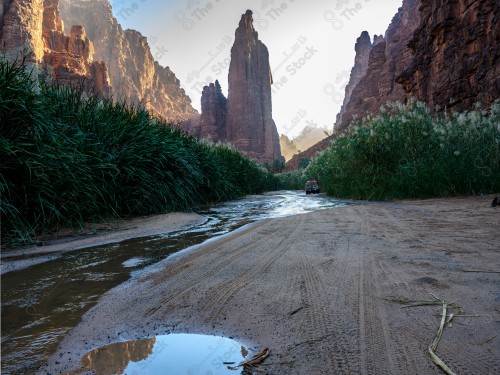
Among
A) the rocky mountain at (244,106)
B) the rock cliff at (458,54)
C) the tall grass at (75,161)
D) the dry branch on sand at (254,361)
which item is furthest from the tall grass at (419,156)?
the rocky mountain at (244,106)

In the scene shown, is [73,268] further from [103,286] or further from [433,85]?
[433,85]

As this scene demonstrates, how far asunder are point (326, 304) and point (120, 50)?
405 ft

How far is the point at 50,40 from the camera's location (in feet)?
188

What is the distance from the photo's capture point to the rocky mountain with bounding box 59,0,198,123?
346ft

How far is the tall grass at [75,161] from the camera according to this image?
3.72 m

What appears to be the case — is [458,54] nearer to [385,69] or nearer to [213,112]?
[385,69]

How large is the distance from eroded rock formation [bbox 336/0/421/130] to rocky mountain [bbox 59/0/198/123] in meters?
53.1

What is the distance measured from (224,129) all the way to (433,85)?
69668mm

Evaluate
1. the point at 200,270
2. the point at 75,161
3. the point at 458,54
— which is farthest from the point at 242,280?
the point at 458,54

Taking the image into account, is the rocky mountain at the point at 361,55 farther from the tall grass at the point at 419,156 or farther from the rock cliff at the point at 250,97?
the tall grass at the point at 419,156

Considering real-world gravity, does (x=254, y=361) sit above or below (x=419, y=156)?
below

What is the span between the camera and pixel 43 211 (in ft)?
12.1

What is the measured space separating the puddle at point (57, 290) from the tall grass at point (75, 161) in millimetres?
963

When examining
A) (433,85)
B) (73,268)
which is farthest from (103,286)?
(433,85)
